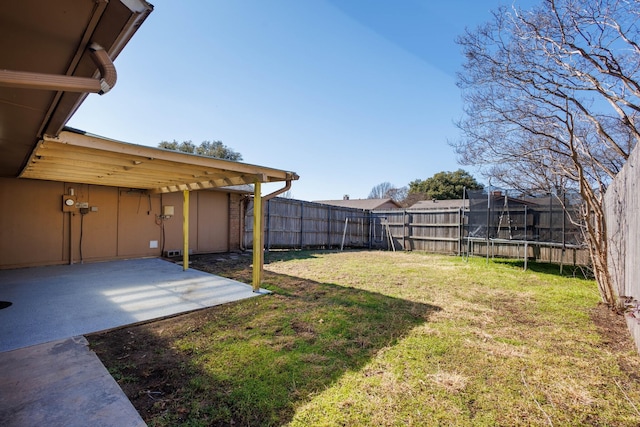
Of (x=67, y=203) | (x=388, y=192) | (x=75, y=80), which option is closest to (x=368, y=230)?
(x=67, y=203)

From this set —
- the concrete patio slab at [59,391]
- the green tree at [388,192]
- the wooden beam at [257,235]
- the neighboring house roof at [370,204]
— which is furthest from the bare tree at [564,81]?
the green tree at [388,192]

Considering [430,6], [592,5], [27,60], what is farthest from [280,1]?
[27,60]

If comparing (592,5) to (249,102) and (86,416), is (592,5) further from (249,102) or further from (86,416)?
(249,102)

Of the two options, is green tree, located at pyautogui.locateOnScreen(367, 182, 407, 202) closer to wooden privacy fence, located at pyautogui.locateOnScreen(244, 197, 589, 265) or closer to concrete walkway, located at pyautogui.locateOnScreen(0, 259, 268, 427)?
wooden privacy fence, located at pyautogui.locateOnScreen(244, 197, 589, 265)

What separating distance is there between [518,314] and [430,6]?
6438mm

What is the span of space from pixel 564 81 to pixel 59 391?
295 inches

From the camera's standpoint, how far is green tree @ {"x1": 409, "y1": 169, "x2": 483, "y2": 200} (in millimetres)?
25906

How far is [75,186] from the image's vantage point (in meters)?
7.20

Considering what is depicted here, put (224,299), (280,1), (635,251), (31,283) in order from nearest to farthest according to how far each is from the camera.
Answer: (635,251)
(224,299)
(31,283)
(280,1)

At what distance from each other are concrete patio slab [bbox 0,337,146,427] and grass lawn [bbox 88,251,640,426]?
12 centimetres

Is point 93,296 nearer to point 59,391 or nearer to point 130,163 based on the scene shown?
point 130,163

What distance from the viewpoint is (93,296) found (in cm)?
446

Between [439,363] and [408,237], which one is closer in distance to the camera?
[439,363]

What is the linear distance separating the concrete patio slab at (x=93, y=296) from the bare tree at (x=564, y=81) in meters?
5.71
